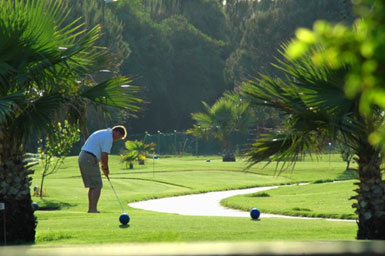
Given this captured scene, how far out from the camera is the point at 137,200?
24.5 m

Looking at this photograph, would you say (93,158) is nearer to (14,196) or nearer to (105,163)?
(105,163)

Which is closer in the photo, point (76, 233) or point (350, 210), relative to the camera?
point (76, 233)

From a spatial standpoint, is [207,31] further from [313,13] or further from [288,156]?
[288,156]

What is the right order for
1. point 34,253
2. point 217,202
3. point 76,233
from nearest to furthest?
point 34,253 < point 76,233 < point 217,202

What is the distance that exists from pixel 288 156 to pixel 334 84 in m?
1.23

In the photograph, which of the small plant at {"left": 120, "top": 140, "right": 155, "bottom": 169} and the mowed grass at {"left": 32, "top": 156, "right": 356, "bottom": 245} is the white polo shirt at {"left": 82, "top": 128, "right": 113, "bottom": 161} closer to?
the mowed grass at {"left": 32, "top": 156, "right": 356, "bottom": 245}

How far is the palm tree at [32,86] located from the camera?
35.6 feet

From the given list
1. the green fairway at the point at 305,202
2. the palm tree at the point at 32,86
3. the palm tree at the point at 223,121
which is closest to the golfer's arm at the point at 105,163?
the palm tree at the point at 32,86

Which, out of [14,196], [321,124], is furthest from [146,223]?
[321,124]

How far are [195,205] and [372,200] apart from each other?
1161 centimetres

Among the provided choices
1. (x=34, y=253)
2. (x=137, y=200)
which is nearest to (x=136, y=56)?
(x=137, y=200)

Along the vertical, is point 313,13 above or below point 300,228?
above

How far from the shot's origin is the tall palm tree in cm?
1052

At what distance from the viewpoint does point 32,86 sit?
37.2 feet
